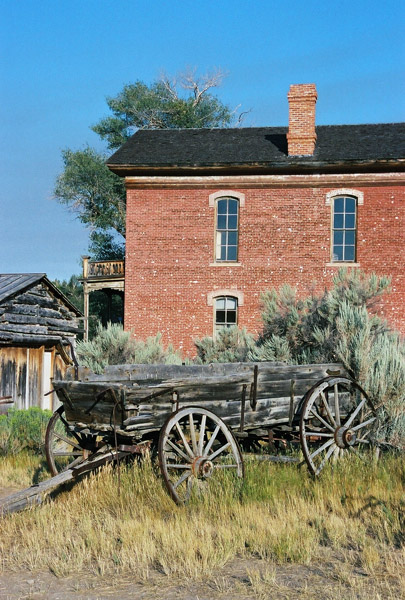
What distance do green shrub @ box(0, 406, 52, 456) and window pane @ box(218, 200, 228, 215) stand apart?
456 inches

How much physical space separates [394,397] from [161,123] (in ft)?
104

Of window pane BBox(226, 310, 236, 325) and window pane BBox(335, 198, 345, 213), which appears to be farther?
window pane BBox(226, 310, 236, 325)

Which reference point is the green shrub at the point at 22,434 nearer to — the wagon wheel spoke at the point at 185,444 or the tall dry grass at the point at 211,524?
the tall dry grass at the point at 211,524

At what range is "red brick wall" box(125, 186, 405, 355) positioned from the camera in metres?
21.1

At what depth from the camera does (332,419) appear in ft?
27.2

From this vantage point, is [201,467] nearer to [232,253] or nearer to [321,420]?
[321,420]

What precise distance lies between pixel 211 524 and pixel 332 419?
8.16ft

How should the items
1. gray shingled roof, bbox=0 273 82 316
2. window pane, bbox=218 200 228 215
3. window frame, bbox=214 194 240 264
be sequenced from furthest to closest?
window pane, bbox=218 200 228 215, window frame, bbox=214 194 240 264, gray shingled roof, bbox=0 273 82 316

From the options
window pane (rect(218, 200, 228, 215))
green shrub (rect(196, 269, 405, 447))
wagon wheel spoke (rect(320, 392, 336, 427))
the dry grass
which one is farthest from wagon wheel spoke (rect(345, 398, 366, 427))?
window pane (rect(218, 200, 228, 215))

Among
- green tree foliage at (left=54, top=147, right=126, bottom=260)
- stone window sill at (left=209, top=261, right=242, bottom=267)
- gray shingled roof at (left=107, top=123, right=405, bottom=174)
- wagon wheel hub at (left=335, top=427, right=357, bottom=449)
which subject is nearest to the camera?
wagon wheel hub at (left=335, top=427, right=357, bottom=449)

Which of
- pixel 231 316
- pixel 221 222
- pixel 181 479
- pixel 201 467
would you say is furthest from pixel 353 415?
pixel 221 222

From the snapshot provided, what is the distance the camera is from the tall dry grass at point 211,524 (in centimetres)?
574

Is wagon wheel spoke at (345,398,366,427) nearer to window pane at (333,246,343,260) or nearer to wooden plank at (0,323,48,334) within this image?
wooden plank at (0,323,48,334)

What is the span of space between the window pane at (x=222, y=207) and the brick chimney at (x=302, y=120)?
2468 mm
